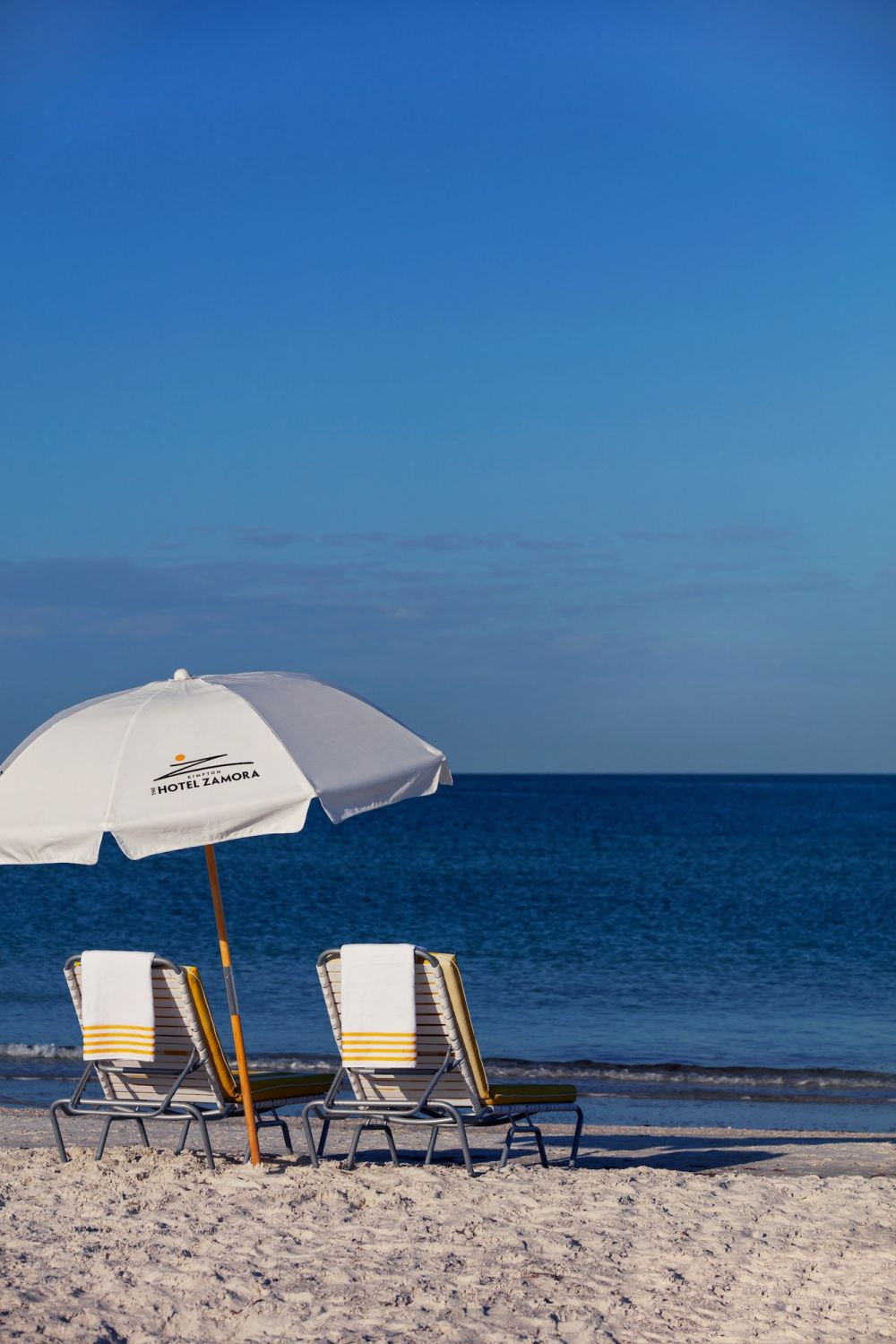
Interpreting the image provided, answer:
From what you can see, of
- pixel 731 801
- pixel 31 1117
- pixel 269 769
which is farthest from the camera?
pixel 731 801

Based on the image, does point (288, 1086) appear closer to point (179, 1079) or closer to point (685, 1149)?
point (179, 1079)

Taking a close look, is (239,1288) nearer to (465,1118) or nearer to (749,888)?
(465,1118)

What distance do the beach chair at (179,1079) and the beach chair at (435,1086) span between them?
214mm

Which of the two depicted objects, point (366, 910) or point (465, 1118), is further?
point (366, 910)

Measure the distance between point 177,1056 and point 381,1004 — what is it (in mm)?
937

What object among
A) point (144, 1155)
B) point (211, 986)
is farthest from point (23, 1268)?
point (211, 986)

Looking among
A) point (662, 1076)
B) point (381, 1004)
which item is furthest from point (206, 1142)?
point (662, 1076)

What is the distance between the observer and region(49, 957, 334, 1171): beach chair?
6113mm

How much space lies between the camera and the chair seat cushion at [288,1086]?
6.27 metres

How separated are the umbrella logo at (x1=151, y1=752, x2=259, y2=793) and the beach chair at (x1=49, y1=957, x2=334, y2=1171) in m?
0.95

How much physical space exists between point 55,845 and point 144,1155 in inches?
69.2

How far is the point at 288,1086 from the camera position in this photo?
6.43m

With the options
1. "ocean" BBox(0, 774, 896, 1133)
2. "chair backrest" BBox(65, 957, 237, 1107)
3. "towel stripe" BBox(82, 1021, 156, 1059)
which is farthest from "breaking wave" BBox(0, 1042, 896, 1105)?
"towel stripe" BBox(82, 1021, 156, 1059)

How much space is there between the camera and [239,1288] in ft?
14.5
